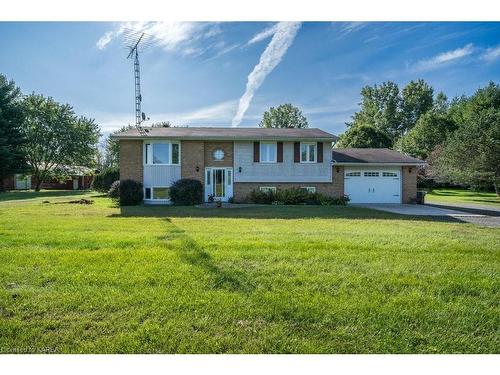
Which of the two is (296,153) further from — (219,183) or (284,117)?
(284,117)

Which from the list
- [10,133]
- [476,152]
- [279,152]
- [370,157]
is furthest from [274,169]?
[10,133]

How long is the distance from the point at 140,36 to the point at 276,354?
625cm

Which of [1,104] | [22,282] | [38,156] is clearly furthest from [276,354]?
[38,156]

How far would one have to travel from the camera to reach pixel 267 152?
1864 centimetres

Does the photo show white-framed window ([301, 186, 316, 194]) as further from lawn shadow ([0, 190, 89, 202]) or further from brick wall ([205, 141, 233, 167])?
lawn shadow ([0, 190, 89, 202])

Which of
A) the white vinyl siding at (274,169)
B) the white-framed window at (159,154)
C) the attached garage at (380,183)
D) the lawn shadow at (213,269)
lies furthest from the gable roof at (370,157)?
the lawn shadow at (213,269)

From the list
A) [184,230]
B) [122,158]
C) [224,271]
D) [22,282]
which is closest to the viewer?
[22,282]

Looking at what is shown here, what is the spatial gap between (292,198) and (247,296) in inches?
561

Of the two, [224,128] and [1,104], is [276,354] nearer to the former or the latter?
[224,128]

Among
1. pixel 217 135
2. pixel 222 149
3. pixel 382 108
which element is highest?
pixel 382 108

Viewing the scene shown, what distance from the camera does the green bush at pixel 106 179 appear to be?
24.0 m

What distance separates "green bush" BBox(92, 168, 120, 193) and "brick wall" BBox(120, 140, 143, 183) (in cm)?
663
